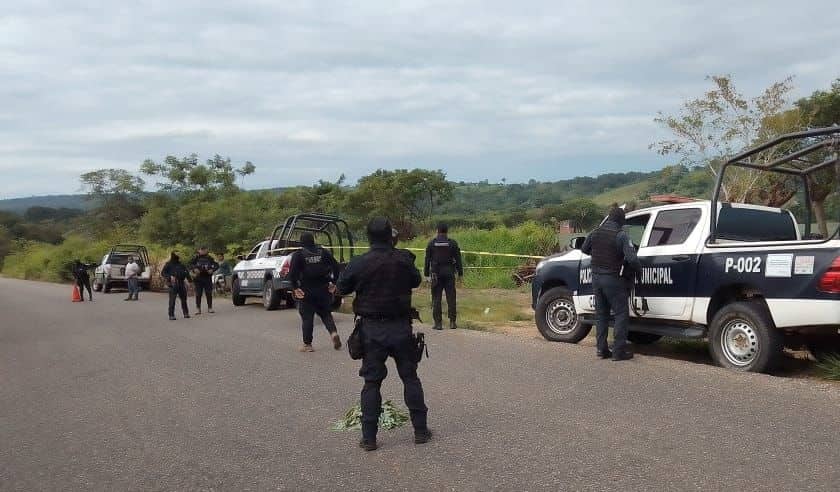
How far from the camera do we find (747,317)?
761 centimetres

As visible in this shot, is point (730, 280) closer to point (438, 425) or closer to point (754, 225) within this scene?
point (754, 225)

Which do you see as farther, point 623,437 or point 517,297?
point 517,297

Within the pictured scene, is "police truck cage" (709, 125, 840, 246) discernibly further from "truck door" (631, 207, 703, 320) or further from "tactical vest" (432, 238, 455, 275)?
"tactical vest" (432, 238, 455, 275)

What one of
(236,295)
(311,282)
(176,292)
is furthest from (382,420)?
(236,295)

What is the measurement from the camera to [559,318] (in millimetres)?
10383

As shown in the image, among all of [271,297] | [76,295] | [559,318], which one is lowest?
[76,295]

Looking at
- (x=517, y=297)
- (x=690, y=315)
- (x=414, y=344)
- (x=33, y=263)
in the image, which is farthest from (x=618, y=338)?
(x=33, y=263)

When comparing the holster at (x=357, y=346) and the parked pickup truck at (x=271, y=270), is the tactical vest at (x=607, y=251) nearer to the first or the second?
the holster at (x=357, y=346)

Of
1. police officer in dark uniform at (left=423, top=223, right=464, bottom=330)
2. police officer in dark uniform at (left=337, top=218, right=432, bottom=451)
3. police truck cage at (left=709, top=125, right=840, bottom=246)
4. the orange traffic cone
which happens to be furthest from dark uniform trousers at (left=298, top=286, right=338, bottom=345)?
the orange traffic cone

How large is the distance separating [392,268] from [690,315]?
425cm

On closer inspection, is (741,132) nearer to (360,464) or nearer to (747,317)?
(747,317)

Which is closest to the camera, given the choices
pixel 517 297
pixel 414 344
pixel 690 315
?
pixel 414 344

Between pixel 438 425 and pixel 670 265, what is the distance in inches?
153

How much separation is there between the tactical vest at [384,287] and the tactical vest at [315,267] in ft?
15.9
